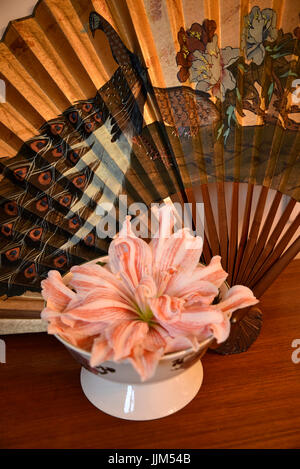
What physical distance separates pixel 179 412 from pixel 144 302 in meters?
0.16

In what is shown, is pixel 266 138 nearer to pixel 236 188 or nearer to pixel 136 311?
pixel 236 188

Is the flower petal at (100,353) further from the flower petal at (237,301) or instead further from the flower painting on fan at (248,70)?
the flower painting on fan at (248,70)

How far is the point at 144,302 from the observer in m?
0.47

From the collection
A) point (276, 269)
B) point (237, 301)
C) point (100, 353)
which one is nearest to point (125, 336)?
point (100, 353)

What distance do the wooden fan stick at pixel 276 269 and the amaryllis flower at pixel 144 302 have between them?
0.14m

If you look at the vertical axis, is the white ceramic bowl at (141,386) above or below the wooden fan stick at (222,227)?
below

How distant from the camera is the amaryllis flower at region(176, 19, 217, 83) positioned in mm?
662

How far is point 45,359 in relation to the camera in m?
0.62

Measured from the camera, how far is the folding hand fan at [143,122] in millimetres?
628

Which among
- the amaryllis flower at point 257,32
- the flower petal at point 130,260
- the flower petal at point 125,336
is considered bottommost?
the flower petal at point 125,336

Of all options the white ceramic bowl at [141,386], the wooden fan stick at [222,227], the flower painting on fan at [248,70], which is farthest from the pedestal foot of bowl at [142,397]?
the flower painting on fan at [248,70]

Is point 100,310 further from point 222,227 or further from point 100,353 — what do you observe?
point 222,227
